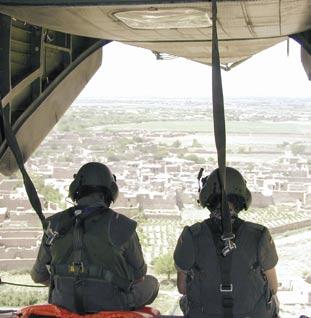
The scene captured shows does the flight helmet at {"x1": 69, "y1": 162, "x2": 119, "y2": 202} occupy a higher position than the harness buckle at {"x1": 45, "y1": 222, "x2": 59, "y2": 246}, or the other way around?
the flight helmet at {"x1": 69, "y1": 162, "x2": 119, "y2": 202}

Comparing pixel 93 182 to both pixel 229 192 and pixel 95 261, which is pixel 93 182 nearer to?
pixel 95 261

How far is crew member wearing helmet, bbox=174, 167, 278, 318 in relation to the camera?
3.39 m

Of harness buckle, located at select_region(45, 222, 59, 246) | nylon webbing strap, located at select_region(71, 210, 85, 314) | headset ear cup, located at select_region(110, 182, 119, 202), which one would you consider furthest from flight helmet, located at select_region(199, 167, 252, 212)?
harness buckle, located at select_region(45, 222, 59, 246)

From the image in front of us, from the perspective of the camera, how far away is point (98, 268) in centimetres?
359

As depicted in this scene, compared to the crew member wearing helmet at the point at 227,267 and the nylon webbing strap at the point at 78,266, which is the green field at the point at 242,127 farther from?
the crew member wearing helmet at the point at 227,267

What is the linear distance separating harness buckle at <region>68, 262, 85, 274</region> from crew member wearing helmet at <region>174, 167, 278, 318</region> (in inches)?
20.7

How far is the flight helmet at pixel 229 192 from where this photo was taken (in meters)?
3.61

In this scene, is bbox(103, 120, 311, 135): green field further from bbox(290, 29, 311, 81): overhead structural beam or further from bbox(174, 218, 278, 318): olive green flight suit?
bbox(174, 218, 278, 318): olive green flight suit

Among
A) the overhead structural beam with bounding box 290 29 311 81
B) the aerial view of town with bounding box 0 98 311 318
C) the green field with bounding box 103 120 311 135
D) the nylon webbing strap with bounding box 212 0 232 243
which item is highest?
the overhead structural beam with bounding box 290 29 311 81

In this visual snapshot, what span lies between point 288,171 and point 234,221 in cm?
857

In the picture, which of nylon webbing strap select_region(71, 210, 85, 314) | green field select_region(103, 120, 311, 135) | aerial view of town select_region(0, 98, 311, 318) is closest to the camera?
nylon webbing strap select_region(71, 210, 85, 314)

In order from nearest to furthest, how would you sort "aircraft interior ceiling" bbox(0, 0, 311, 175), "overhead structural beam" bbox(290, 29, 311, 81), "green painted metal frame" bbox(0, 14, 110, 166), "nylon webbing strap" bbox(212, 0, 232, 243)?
"nylon webbing strap" bbox(212, 0, 232, 243) → "aircraft interior ceiling" bbox(0, 0, 311, 175) → "green painted metal frame" bbox(0, 14, 110, 166) → "overhead structural beam" bbox(290, 29, 311, 81)

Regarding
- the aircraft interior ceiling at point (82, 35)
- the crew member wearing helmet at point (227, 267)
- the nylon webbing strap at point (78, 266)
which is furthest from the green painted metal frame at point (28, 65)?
the crew member wearing helmet at point (227, 267)

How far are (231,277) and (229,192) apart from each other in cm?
49
